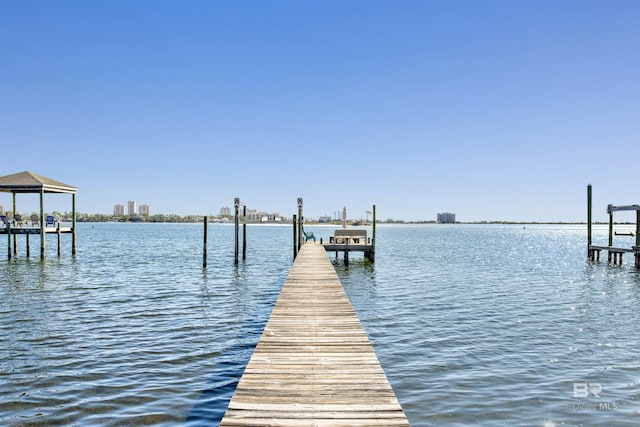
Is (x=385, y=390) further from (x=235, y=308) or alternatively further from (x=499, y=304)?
(x=499, y=304)

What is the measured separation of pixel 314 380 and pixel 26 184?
3216 centimetres

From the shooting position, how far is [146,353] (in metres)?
9.67

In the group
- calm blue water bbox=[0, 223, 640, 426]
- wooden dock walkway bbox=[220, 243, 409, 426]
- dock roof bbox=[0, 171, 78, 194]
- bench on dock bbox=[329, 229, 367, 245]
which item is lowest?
calm blue water bbox=[0, 223, 640, 426]

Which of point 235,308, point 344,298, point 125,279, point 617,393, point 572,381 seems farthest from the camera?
point 125,279

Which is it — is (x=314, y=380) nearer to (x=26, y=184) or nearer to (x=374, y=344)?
(x=374, y=344)

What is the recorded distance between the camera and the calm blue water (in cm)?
698

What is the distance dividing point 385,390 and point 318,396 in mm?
696

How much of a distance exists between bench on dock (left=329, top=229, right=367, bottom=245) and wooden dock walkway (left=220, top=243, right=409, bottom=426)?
21.7m

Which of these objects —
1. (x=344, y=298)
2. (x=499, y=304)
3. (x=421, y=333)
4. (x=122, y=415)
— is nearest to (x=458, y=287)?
(x=499, y=304)

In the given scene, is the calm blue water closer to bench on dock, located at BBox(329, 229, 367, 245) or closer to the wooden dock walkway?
the wooden dock walkway

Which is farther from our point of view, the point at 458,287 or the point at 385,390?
the point at 458,287

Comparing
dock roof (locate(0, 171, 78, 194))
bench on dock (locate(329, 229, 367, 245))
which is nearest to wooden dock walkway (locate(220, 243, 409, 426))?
bench on dock (locate(329, 229, 367, 245))

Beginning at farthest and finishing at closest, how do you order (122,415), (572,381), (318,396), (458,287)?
(458,287), (572,381), (122,415), (318,396)

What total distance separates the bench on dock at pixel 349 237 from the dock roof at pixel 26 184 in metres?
19.1
